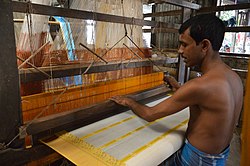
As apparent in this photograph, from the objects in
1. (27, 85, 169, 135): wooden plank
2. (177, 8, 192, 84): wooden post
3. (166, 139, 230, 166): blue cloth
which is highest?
(177, 8, 192, 84): wooden post

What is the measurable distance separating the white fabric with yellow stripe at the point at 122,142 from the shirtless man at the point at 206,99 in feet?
0.39

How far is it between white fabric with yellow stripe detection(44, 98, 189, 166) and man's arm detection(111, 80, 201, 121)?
5.0 inches

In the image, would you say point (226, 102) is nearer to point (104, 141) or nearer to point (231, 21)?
point (104, 141)

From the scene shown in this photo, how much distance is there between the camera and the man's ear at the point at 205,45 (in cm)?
113

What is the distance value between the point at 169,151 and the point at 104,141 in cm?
37

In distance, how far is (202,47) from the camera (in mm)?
1149

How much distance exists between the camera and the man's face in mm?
1162

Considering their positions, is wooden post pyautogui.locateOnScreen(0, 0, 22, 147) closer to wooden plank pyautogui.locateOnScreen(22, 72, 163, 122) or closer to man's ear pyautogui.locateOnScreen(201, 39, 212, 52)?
wooden plank pyautogui.locateOnScreen(22, 72, 163, 122)

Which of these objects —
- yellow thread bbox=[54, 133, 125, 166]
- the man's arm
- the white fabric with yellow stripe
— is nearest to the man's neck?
the man's arm

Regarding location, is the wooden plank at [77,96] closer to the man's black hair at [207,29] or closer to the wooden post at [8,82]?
the wooden post at [8,82]

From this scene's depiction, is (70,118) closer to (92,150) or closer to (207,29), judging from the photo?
(92,150)

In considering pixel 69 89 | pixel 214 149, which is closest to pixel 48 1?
pixel 69 89

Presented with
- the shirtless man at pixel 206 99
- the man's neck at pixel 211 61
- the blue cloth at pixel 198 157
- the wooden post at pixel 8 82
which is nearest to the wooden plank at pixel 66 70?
the wooden post at pixel 8 82

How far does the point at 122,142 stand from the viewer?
1.07 meters
